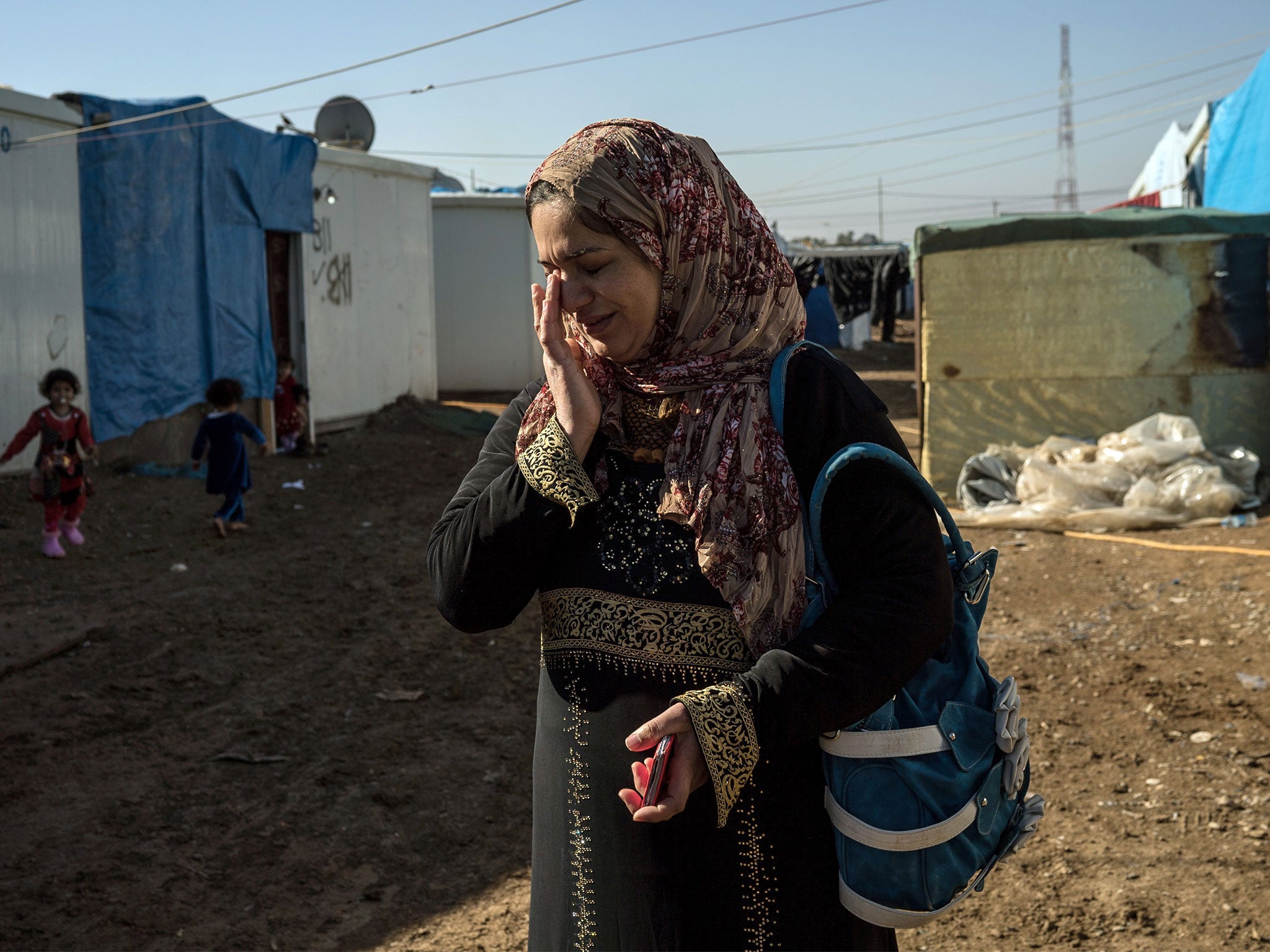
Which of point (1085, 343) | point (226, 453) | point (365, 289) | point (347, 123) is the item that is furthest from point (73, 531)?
point (347, 123)

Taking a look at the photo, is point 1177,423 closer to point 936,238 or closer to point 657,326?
point 936,238

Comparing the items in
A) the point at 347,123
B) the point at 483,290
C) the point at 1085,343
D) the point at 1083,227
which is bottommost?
the point at 1085,343

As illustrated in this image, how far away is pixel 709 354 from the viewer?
1.45 metres

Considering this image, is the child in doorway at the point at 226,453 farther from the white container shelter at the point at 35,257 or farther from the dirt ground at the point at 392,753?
the white container shelter at the point at 35,257

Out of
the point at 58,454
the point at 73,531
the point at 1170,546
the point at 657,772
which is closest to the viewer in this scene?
the point at 657,772

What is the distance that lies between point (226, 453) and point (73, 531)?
1.05m

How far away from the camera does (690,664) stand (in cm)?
141

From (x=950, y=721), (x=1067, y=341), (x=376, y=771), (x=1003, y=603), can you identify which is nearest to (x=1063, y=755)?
(x=1003, y=603)

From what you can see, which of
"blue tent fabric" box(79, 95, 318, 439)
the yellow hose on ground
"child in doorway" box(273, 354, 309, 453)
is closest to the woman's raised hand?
the yellow hose on ground

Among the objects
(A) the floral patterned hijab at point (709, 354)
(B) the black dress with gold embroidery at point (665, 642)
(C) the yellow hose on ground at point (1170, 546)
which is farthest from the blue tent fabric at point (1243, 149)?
(B) the black dress with gold embroidery at point (665, 642)

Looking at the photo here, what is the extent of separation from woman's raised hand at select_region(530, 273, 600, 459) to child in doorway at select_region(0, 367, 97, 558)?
6.32 m

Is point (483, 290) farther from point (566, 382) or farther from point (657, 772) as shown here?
point (657, 772)

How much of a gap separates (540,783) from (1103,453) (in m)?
7.02

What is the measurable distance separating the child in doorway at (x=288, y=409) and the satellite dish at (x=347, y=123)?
11.4 ft
